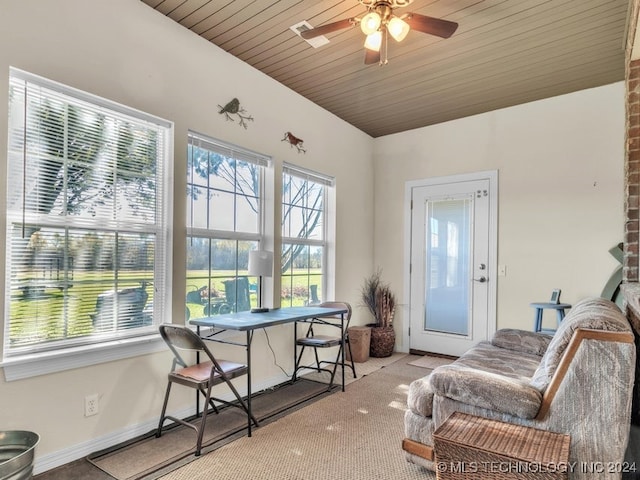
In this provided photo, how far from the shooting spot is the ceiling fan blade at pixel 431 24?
2133 mm

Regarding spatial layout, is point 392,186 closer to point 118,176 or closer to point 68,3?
point 118,176

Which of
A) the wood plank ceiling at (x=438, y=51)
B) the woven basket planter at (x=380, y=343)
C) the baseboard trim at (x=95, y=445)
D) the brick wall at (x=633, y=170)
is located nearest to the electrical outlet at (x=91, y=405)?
the baseboard trim at (x=95, y=445)

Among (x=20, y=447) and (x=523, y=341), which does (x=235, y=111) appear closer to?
(x=20, y=447)

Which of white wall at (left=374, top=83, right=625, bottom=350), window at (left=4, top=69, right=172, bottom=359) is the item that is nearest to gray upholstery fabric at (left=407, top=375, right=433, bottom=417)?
window at (left=4, top=69, right=172, bottom=359)

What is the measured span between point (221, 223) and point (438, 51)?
2273 mm

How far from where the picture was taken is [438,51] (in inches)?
123

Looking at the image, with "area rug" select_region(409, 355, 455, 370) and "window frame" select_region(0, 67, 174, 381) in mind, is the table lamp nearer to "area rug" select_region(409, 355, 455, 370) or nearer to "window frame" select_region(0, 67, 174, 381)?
"window frame" select_region(0, 67, 174, 381)

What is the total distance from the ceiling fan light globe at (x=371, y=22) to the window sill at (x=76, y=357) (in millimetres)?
2386

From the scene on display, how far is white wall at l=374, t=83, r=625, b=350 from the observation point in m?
3.66

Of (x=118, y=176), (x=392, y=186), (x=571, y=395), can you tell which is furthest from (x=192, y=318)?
(x=392, y=186)

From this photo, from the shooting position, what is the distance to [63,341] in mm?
2240

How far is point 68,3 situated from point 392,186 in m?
3.78

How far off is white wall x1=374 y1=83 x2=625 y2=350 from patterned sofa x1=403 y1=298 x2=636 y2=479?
2.02 meters

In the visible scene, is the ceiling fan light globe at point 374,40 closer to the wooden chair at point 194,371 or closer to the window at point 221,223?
the window at point 221,223
